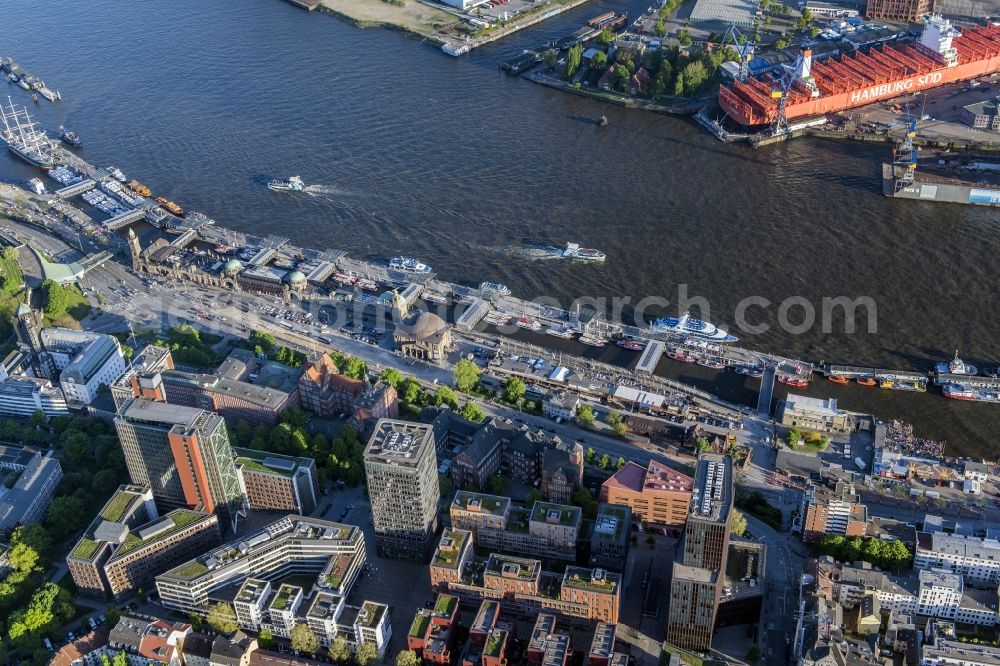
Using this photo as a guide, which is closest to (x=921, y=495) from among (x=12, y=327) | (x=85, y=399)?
(x=85, y=399)

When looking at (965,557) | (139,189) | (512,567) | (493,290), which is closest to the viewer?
(512,567)

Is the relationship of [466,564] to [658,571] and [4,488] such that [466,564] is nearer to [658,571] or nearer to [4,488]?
[658,571]

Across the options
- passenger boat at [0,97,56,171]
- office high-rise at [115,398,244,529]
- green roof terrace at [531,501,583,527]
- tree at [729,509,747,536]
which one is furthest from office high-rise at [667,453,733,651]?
passenger boat at [0,97,56,171]

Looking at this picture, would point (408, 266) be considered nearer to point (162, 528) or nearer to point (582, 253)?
point (582, 253)

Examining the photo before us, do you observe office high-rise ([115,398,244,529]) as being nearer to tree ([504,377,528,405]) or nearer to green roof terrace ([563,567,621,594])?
tree ([504,377,528,405])

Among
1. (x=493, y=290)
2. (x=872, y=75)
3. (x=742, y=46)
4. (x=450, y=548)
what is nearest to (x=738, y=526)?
(x=450, y=548)

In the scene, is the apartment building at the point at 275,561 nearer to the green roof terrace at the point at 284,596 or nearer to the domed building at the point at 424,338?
the green roof terrace at the point at 284,596
